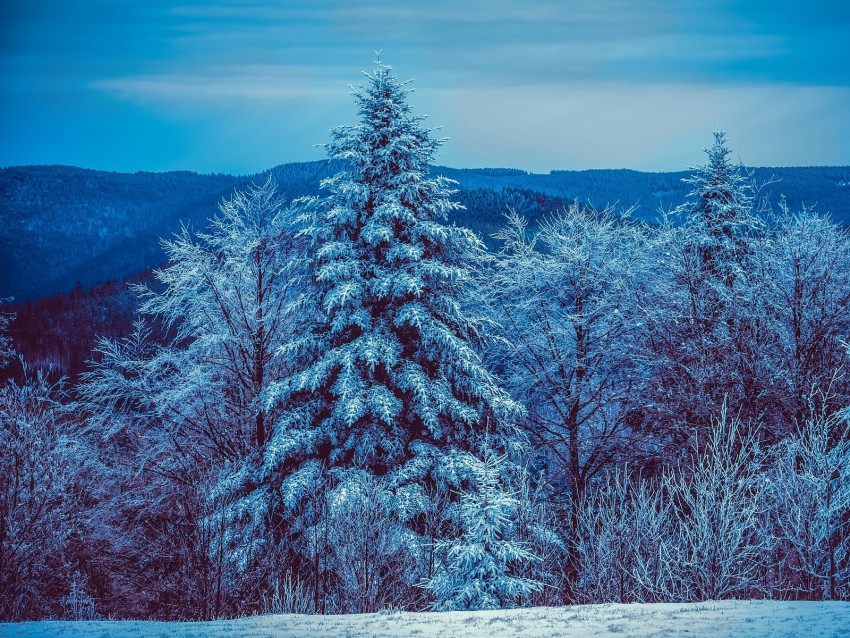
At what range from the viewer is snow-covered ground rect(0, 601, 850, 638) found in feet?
19.3

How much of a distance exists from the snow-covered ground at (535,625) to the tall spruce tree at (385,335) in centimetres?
691

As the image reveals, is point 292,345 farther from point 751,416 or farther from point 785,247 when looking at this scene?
point 785,247

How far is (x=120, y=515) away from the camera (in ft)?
67.2

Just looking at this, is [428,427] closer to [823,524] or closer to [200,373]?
[823,524]

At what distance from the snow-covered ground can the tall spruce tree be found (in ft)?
22.7

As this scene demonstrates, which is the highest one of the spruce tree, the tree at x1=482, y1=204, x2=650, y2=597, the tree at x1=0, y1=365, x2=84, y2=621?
the spruce tree

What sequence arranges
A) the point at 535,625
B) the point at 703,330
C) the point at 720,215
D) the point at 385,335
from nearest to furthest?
the point at 535,625
the point at 385,335
the point at 703,330
the point at 720,215

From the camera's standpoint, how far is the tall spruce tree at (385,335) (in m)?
14.4

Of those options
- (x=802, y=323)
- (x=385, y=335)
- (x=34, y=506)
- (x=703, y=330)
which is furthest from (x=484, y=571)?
(x=34, y=506)

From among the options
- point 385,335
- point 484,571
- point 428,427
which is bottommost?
point 484,571

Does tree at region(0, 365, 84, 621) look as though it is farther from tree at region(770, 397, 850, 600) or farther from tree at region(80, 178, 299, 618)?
tree at region(770, 397, 850, 600)

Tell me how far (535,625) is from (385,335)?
9.51 metres

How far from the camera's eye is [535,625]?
243 inches

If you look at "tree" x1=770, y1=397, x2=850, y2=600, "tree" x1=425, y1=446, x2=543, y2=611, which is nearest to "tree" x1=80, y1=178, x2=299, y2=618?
"tree" x1=425, y1=446, x2=543, y2=611
